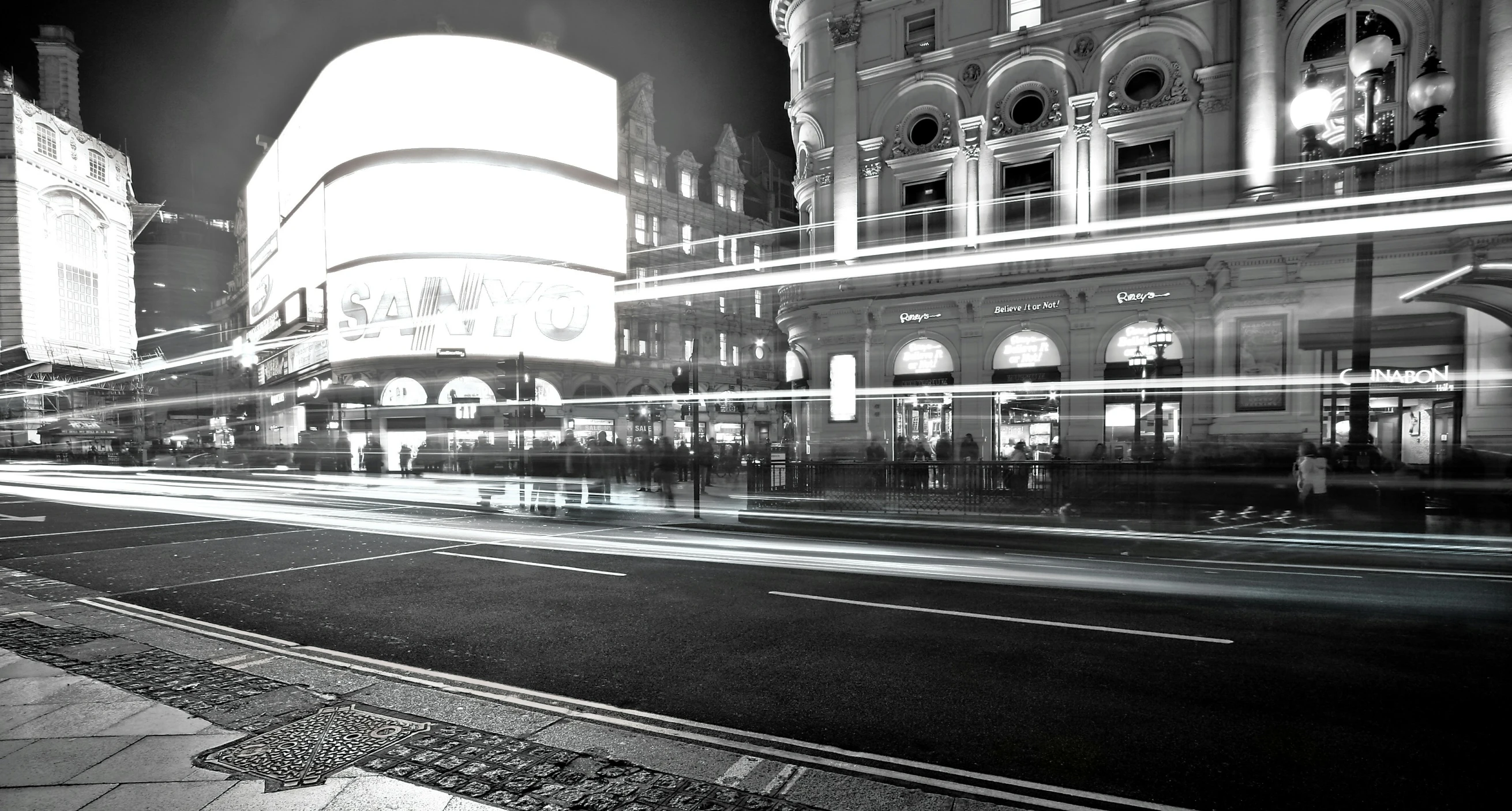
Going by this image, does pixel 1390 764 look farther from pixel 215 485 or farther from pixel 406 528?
pixel 215 485

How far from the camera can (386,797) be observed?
3732 mm

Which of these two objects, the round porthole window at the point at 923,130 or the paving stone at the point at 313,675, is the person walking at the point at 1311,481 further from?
the round porthole window at the point at 923,130

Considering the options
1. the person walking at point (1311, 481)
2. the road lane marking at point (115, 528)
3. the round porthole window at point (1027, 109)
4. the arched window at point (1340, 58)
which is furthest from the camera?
the round porthole window at point (1027, 109)

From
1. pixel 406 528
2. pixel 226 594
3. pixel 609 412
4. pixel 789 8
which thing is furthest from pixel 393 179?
pixel 226 594

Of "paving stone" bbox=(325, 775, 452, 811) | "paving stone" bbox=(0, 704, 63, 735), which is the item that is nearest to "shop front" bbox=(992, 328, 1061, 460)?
"paving stone" bbox=(325, 775, 452, 811)

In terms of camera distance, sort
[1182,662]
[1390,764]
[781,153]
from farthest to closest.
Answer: [781,153], [1182,662], [1390,764]

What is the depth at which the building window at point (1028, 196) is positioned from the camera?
25.0m

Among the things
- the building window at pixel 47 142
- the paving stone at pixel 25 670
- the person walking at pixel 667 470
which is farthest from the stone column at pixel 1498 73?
the building window at pixel 47 142

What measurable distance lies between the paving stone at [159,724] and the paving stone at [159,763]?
0.08m

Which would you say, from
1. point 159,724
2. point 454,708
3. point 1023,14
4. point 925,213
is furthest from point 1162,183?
point 159,724

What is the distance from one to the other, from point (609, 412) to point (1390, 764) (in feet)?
148

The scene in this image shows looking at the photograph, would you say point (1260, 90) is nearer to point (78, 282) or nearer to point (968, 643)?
point (968, 643)

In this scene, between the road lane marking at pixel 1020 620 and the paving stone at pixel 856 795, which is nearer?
the paving stone at pixel 856 795

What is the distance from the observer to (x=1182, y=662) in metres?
6.23
